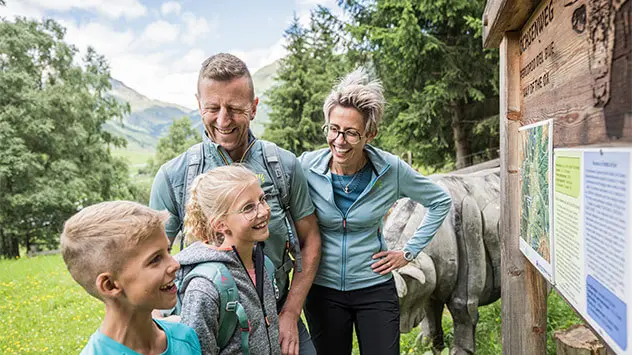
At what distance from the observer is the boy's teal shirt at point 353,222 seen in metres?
3.03

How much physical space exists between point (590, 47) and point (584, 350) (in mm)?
1988

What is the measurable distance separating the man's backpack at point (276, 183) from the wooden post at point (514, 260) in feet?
3.97

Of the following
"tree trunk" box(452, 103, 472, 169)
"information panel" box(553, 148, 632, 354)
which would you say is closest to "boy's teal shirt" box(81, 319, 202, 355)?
"information panel" box(553, 148, 632, 354)

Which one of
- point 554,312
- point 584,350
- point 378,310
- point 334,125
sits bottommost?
point 554,312

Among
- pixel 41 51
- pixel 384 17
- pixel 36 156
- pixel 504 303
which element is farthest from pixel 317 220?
pixel 41 51

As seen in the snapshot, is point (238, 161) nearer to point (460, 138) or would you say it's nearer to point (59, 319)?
point (59, 319)

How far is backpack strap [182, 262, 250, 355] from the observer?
2.08 meters

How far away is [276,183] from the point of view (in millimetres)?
2574

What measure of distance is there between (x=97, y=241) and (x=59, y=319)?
7.55m

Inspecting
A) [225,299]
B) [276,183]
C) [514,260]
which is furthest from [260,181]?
[514,260]

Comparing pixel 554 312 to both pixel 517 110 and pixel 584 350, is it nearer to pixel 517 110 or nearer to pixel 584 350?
pixel 584 350

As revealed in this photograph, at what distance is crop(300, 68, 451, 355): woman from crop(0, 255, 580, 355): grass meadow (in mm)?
2368

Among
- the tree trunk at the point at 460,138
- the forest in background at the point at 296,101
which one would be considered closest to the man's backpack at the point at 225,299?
the forest in background at the point at 296,101

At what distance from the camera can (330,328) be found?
308 centimetres
